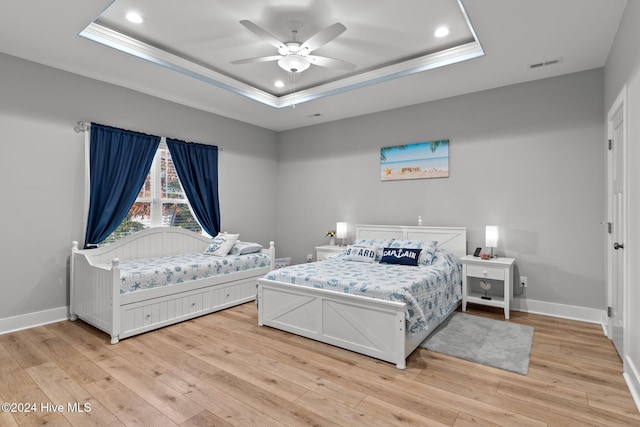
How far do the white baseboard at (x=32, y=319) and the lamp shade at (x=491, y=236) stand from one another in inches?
190

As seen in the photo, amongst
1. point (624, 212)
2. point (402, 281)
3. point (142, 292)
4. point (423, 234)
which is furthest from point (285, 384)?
point (423, 234)

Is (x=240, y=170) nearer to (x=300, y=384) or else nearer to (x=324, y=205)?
(x=324, y=205)

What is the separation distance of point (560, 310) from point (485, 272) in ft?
3.06

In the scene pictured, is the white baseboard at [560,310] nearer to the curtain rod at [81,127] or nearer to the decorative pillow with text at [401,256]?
the decorative pillow with text at [401,256]

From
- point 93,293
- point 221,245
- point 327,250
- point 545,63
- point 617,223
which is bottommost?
point 93,293

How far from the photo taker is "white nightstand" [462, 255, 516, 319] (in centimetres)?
368

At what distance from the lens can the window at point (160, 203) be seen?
4.36 metres

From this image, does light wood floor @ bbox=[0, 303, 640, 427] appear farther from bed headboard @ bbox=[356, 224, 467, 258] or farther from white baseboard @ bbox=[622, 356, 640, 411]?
bed headboard @ bbox=[356, 224, 467, 258]

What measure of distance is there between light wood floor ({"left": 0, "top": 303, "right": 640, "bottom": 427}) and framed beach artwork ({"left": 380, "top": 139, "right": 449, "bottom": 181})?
91.5 inches

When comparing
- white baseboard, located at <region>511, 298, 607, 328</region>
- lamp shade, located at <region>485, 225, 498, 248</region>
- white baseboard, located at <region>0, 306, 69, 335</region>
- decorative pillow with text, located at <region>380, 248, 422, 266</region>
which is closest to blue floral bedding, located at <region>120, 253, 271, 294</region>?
white baseboard, located at <region>0, 306, 69, 335</region>

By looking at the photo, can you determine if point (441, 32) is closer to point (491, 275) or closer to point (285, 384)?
point (491, 275)

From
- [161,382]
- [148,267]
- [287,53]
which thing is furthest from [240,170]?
[161,382]

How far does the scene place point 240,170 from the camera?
18.4 feet

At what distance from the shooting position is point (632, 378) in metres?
2.22
